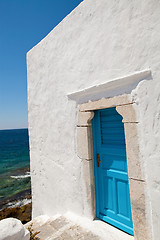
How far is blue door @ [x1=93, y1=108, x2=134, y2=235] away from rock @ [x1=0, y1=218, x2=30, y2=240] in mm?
1312

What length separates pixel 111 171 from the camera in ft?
8.74

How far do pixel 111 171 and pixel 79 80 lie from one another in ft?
5.54

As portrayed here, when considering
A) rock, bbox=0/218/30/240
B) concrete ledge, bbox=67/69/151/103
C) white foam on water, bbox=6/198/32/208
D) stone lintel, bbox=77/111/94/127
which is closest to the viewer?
rock, bbox=0/218/30/240

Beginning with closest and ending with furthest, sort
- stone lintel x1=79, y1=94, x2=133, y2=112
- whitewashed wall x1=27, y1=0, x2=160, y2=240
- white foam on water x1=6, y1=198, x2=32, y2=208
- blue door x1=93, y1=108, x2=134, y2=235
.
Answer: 1. whitewashed wall x1=27, y1=0, x2=160, y2=240
2. stone lintel x1=79, y1=94, x2=133, y2=112
3. blue door x1=93, y1=108, x2=134, y2=235
4. white foam on water x1=6, y1=198, x2=32, y2=208

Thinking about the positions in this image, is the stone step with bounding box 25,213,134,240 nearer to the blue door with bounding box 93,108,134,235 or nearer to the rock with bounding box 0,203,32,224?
the blue door with bounding box 93,108,134,235

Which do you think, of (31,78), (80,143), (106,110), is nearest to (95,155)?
(80,143)

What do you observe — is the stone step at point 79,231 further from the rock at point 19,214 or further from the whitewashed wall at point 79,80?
the rock at point 19,214

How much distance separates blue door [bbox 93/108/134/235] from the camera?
2504mm

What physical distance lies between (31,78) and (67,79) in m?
1.62

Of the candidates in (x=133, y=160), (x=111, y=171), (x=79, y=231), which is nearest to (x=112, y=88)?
(x=133, y=160)

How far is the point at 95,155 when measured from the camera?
115 inches

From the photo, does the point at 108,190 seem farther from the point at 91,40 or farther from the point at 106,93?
the point at 91,40

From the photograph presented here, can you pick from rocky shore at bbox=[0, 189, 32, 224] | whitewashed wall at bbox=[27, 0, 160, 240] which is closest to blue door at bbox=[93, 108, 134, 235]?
whitewashed wall at bbox=[27, 0, 160, 240]

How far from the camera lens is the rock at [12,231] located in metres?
1.92
